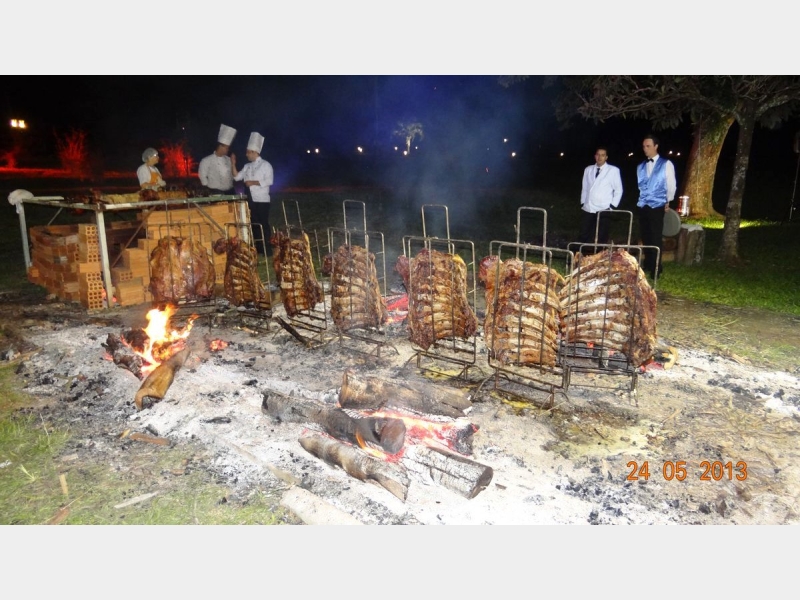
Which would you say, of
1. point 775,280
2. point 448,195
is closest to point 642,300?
point 775,280

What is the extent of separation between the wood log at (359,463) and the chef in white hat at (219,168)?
9.39 meters

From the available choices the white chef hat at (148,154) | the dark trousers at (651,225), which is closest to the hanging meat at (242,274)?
the white chef hat at (148,154)

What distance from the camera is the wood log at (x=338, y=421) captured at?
5.09 m

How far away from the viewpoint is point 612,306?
239 inches

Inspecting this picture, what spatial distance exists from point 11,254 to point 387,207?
14.3 m

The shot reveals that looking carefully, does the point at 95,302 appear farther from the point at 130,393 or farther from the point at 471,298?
the point at 471,298

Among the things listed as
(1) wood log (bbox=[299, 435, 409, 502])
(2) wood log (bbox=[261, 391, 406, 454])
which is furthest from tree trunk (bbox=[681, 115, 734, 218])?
(1) wood log (bbox=[299, 435, 409, 502])

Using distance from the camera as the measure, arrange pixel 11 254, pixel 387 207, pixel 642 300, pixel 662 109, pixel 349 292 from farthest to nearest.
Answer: pixel 387 207 < pixel 11 254 < pixel 662 109 < pixel 349 292 < pixel 642 300

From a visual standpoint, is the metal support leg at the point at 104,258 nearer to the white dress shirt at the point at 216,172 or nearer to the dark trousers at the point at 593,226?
the white dress shirt at the point at 216,172

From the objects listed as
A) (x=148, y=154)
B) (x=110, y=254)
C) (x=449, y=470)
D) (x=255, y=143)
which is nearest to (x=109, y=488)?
(x=449, y=470)

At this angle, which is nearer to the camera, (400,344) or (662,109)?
(400,344)

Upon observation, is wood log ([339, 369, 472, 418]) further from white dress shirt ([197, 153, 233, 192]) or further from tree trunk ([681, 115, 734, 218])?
tree trunk ([681, 115, 734, 218])

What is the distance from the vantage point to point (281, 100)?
43.5 m
